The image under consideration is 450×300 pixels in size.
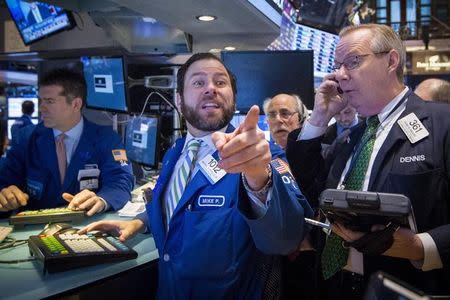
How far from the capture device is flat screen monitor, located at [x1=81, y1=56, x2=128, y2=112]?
121 inches

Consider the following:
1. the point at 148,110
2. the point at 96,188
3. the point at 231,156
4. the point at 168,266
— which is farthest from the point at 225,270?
the point at 148,110

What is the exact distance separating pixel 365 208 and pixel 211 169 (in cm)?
60

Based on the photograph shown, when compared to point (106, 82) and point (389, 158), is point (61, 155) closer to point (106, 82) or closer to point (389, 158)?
point (106, 82)

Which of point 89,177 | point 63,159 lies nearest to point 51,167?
point 63,159

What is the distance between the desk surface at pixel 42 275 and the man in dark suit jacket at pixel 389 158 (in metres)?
0.74

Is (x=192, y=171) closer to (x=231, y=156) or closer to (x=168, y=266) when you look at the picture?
(x=168, y=266)

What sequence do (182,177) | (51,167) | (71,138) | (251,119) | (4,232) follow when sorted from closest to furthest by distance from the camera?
1. (251,119)
2. (182,177)
3. (4,232)
4. (51,167)
5. (71,138)

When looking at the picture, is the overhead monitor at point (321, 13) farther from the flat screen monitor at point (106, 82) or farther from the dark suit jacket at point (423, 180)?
the dark suit jacket at point (423, 180)

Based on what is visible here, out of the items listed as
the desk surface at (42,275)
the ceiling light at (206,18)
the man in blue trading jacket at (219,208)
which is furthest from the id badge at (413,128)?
the ceiling light at (206,18)

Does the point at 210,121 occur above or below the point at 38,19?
below

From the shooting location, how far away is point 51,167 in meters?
2.45

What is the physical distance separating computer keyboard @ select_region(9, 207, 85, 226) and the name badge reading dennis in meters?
0.84

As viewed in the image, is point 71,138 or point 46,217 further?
point 71,138

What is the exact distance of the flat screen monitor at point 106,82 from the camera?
3072 millimetres
